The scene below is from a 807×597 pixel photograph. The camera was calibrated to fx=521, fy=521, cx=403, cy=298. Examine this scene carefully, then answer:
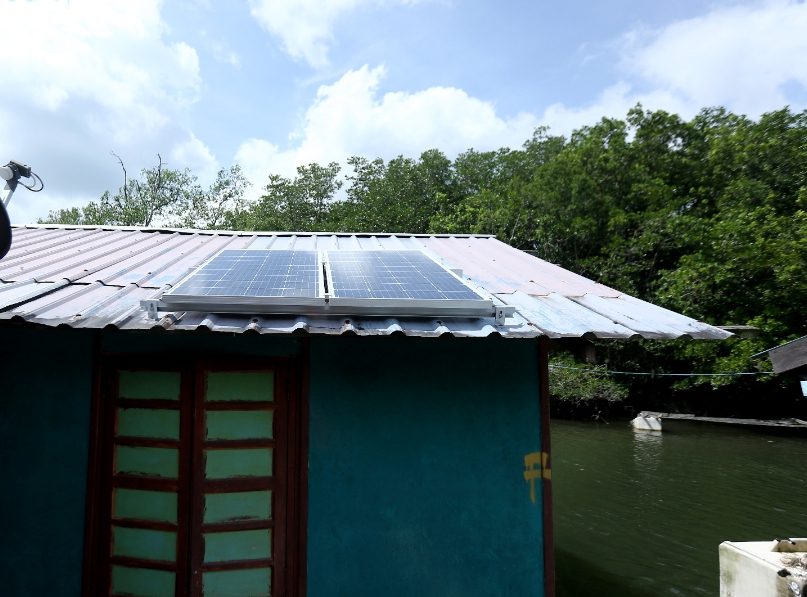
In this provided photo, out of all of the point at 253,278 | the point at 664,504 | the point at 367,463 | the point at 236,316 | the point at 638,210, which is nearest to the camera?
the point at 236,316

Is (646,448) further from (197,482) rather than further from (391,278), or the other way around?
(197,482)

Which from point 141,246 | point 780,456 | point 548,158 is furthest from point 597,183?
point 141,246

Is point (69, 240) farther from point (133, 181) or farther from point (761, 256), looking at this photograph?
point (133, 181)

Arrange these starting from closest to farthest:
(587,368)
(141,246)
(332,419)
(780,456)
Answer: (332,419) → (141,246) → (780,456) → (587,368)

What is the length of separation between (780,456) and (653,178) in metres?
12.9

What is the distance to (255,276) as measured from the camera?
4.36 meters

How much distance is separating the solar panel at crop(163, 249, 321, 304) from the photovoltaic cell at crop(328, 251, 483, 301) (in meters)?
0.22

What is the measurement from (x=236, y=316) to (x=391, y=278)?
135 centimetres

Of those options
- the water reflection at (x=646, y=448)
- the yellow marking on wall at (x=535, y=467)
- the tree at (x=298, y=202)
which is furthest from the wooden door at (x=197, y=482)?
the tree at (x=298, y=202)

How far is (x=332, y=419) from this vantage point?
174 inches

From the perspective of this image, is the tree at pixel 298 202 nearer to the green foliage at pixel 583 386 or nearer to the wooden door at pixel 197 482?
the green foliage at pixel 583 386

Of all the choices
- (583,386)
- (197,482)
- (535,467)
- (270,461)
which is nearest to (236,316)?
(270,461)

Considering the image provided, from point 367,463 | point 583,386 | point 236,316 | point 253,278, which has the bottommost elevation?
point 583,386

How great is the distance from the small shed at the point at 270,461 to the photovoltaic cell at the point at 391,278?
→ 48 centimetres
